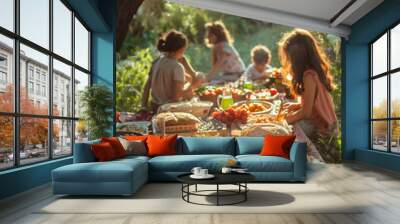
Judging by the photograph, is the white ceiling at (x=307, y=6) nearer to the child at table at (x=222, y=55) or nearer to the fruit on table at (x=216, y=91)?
the child at table at (x=222, y=55)

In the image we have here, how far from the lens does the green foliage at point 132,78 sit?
9.68 metres

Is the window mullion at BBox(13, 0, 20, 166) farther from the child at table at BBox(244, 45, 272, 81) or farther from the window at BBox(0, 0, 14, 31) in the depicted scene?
the child at table at BBox(244, 45, 272, 81)

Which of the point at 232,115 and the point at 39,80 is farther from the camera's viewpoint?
the point at 232,115

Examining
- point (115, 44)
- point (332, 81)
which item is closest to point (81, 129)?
point (115, 44)

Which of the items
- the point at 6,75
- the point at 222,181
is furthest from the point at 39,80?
the point at 222,181

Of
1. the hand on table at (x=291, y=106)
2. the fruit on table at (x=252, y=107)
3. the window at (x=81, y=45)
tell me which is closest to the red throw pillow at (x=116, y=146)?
the window at (x=81, y=45)

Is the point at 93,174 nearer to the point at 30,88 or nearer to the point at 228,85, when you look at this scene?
the point at 30,88

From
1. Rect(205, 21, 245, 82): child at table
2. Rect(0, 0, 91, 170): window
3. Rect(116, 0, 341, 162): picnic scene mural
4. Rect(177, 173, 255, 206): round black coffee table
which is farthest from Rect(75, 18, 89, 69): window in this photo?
Rect(177, 173, 255, 206): round black coffee table

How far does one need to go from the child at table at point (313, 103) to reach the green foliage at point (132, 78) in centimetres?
353

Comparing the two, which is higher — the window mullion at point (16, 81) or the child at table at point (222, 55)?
the child at table at point (222, 55)

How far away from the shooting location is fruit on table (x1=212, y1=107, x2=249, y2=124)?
9.84 m

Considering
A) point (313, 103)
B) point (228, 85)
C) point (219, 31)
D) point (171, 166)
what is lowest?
point (171, 166)

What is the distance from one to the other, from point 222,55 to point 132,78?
2334 mm

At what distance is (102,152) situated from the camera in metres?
5.93
